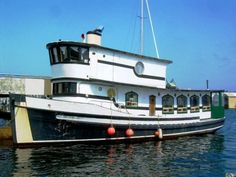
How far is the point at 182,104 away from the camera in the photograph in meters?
26.0

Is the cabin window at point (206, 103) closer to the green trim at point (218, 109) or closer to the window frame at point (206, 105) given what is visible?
the window frame at point (206, 105)

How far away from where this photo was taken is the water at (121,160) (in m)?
14.3

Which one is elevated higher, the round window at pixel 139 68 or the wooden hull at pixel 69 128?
the round window at pixel 139 68

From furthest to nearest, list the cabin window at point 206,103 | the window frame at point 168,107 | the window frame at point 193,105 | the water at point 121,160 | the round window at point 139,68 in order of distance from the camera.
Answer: the cabin window at point 206,103 < the window frame at point 193,105 < the window frame at point 168,107 < the round window at point 139,68 < the water at point 121,160

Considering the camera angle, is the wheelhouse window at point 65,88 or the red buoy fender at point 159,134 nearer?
the wheelhouse window at point 65,88

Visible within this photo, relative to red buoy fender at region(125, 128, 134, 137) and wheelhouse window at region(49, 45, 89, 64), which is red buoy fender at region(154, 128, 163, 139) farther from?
wheelhouse window at region(49, 45, 89, 64)

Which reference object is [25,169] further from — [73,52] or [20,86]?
[20,86]

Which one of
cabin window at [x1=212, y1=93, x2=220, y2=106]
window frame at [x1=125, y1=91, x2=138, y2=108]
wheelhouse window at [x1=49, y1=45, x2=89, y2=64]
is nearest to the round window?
window frame at [x1=125, y1=91, x2=138, y2=108]

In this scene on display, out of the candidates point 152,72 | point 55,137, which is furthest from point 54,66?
point 152,72

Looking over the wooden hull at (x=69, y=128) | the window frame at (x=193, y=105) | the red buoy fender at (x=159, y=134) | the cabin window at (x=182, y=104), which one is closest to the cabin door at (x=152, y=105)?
the wooden hull at (x=69, y=128)

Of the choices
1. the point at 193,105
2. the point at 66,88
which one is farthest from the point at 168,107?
the point at 66,88

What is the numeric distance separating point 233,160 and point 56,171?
8.43m

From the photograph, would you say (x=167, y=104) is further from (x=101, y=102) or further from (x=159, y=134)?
(x=101, y=102)

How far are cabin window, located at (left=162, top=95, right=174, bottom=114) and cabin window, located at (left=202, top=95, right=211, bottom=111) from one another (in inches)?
138
